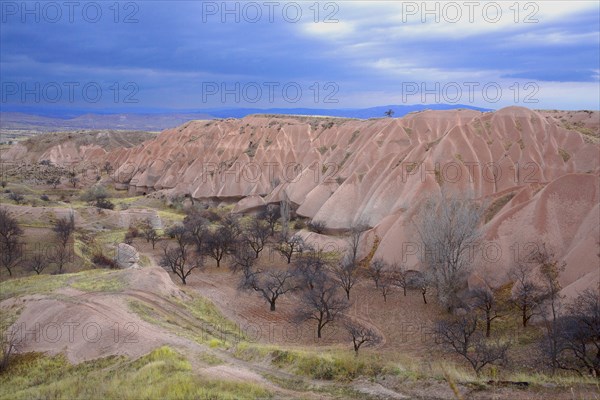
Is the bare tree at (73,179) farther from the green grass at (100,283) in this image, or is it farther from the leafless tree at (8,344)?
the leafless tree at (8,344)

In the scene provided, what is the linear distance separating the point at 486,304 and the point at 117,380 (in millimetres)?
14964

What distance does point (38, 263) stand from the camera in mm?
30484

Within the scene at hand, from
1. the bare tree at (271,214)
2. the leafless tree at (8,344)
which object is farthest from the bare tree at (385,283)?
the bare tree at (271,214)

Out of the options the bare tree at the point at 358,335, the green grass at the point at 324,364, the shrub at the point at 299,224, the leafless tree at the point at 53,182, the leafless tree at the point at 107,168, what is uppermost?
the leafless tree at the point at 107,168

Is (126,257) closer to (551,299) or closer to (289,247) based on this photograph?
(289,247)

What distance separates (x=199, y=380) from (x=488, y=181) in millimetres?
31506

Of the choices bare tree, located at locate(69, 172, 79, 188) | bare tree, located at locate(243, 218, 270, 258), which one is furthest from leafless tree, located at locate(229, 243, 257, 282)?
bare tree, located at locate(69, 172, 79, 188)

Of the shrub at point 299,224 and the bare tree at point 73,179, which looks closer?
the shrub at point 299,224

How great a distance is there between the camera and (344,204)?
145 feet

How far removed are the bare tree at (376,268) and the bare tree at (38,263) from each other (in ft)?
67.2

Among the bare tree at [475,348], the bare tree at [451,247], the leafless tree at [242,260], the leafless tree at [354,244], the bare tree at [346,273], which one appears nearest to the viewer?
the bare tree at [475,348]

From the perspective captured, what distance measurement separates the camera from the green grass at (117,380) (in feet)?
38.9

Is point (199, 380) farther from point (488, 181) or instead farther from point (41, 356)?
point (488, 181)

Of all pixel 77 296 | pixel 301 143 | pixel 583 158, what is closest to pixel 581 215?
pixel 583 158
